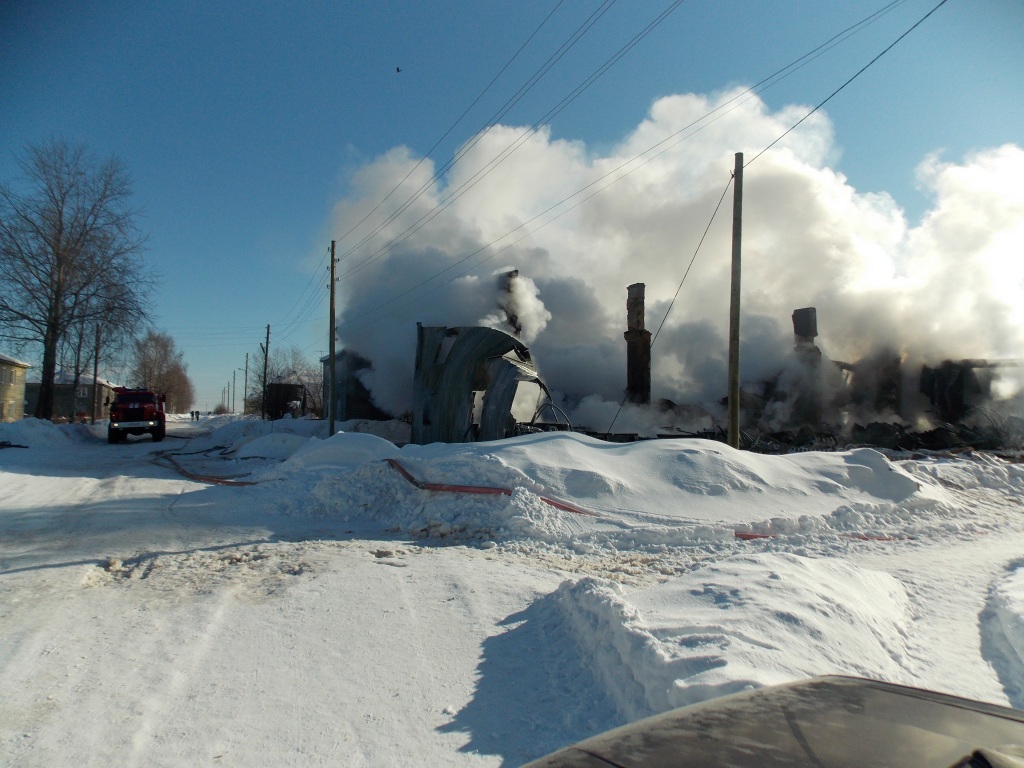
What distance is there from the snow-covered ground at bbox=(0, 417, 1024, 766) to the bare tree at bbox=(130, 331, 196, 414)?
159 feet

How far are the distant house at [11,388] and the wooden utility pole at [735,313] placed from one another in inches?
2027

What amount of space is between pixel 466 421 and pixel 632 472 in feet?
29.4

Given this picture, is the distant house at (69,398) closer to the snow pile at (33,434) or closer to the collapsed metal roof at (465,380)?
the snow pile at (33,434)

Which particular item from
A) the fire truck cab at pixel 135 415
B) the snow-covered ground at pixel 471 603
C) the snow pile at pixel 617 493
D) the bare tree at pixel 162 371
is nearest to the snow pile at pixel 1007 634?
the snow-covered ground at pixel 471 603

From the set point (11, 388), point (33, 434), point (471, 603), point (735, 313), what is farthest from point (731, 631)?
point (11, 388)

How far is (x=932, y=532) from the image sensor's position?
8.82m

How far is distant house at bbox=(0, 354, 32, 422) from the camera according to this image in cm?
4778

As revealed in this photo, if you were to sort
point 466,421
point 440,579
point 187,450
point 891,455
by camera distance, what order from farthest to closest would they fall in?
point 187,450 → point 466,421 → point 891,455 → point 440,579

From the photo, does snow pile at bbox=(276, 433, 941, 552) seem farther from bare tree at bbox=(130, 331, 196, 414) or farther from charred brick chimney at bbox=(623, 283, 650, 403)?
bare tree at bbox=(130, 331, 196, 414)

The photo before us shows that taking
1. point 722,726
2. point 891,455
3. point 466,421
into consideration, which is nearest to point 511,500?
point 722,726

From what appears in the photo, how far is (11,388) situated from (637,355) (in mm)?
49044

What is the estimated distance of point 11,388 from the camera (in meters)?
49.7

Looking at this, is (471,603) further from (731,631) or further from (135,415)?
(135,415)

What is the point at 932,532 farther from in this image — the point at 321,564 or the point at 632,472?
the point at 321,564
